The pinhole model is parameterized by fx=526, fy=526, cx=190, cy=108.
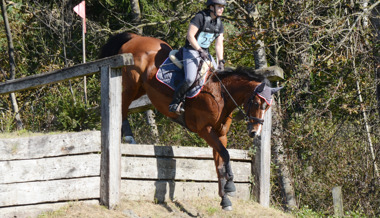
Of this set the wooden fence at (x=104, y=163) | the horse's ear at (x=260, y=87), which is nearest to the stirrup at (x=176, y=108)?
the wooden fence at (x=104, y=163)

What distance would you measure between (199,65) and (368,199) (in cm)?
556

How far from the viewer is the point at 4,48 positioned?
17391 mm

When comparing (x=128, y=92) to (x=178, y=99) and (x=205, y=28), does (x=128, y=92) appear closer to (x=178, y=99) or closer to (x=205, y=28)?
(x=178, y=99)

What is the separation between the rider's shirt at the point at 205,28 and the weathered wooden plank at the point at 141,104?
1396 millimetres

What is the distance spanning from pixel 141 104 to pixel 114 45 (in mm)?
997

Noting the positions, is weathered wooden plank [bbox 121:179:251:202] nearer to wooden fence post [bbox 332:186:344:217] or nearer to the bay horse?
the bay horse

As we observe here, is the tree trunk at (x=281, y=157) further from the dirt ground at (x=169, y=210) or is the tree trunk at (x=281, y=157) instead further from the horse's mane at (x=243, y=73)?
the horse's mane at (x=243, y=73)

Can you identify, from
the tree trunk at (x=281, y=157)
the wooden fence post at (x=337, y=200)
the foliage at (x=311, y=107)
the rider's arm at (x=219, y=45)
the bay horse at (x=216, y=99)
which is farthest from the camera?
the tree trunk at (x=281, y=157)

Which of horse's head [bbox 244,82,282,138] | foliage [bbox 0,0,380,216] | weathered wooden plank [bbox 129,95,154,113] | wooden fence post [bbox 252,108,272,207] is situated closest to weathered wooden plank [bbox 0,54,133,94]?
horse's head [bbox 244,82,282,138]

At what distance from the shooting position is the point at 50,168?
5703 mm

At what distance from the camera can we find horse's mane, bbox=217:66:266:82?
6.87 m

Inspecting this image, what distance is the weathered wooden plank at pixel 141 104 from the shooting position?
806 centimetres

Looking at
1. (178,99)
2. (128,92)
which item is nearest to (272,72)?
(178,99)

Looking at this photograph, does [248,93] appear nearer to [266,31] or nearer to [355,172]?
[266,31]
